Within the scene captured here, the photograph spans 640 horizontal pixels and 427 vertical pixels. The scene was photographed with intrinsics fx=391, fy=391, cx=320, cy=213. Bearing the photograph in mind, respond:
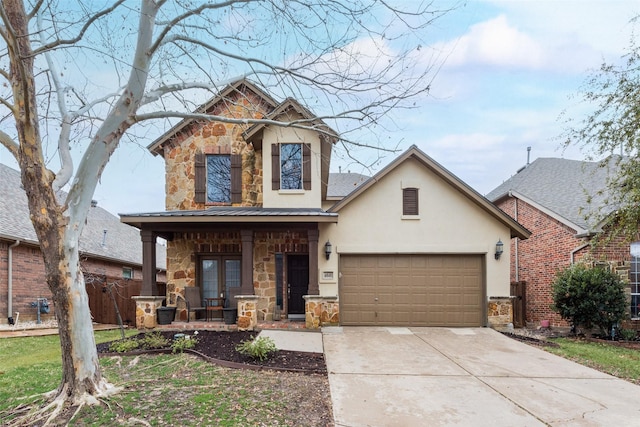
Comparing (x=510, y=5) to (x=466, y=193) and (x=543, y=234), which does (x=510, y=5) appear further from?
(x=543, y=234)

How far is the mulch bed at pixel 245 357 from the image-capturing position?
6.62 metres

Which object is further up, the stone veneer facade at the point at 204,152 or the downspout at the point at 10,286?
the stone veneer facade at the point at 204,152

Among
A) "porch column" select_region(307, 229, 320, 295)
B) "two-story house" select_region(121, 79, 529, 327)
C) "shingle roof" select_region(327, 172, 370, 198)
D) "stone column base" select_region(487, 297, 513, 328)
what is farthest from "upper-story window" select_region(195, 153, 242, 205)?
"stone column base" select_region(487, 297, 513, 328)

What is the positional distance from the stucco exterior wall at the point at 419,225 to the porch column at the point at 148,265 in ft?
15.6

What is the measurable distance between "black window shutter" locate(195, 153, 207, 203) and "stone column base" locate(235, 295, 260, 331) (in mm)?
3842

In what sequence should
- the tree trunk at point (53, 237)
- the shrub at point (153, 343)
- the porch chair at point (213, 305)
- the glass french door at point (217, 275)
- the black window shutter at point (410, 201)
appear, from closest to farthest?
the tree trunk at point (53, 237)
the shrub at point (153, 343)
the black window shutter at point (410, 201)
the porch chair at point (213, 305)
the glass french door at point (217, 275)

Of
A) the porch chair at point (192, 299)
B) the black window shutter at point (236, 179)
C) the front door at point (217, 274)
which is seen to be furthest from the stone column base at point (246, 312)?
the black window shutter at point (236, 179)

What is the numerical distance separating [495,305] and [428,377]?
5875 millimetres

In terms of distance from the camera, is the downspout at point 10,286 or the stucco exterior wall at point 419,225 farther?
the downspout at point 10,286

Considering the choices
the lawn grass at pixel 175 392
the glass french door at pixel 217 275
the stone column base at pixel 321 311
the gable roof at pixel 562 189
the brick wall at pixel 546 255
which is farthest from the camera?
the gable roof at pixel 562 189

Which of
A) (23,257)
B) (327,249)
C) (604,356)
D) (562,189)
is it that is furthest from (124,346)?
(562,189)

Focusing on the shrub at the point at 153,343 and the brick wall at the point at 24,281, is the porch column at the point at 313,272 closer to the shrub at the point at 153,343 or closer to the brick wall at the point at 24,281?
the shrub at the point at 153,343

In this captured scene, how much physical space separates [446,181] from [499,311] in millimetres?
4020

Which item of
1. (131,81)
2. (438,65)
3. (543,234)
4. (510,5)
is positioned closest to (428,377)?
(438,65)
